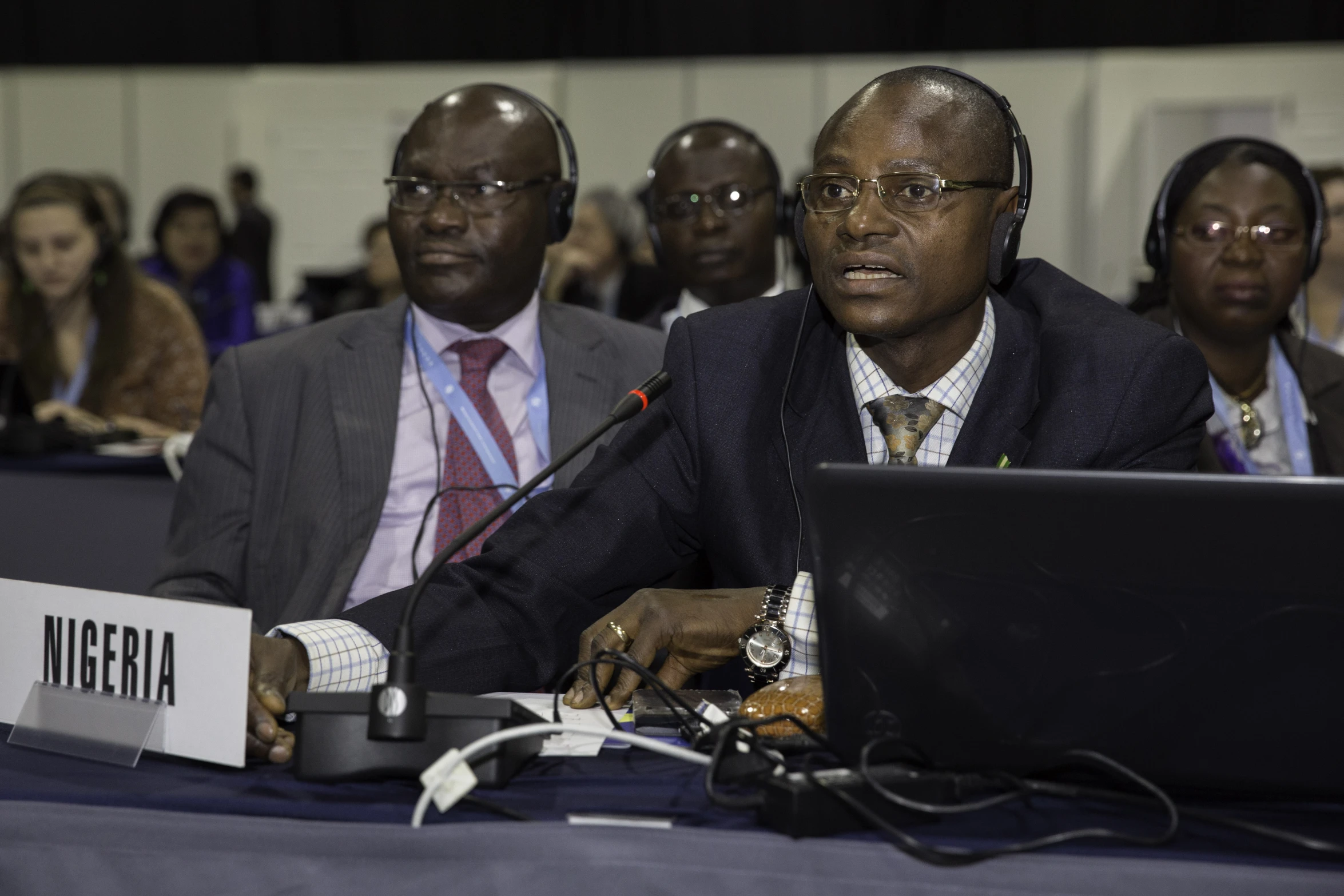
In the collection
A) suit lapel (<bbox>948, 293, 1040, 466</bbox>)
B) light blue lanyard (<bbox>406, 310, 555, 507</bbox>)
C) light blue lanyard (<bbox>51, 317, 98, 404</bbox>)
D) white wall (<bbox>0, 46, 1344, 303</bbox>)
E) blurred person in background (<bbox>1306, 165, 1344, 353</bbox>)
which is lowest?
light blue lanyard (<bbox>51, 317, 98, 404</bbox>)

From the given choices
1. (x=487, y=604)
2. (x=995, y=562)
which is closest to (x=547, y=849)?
(x=995, y=562)

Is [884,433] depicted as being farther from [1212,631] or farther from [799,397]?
[1212,631]

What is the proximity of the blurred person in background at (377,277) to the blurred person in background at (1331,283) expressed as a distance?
2.77 m

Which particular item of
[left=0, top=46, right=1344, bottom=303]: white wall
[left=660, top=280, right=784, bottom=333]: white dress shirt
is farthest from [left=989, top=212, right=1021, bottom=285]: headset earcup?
[left=0, top=46, right=1344, bottom=303]: white wall

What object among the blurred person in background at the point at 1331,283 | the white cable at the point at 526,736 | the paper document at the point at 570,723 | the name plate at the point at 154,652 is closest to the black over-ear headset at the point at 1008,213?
the paper document at the point at 570,723

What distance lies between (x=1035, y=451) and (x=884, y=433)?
0.18 m

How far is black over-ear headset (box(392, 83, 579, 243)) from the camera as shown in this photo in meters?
2.15

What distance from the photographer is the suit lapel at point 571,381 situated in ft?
6.72

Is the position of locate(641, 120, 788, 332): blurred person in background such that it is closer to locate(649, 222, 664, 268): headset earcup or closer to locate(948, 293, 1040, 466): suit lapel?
locate(649, 222, 664, 268): headset earcup

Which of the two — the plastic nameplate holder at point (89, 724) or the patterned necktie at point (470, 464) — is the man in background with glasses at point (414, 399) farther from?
the plastic nameplate holder at point (89, 724)

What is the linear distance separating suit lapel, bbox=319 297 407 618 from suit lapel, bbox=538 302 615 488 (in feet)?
0.80

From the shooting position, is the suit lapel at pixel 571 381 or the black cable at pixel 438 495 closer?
the black cable at pixel 438 495

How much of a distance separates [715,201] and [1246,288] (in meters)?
1.06

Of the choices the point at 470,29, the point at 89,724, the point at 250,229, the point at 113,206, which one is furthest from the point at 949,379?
the point at 250,229
